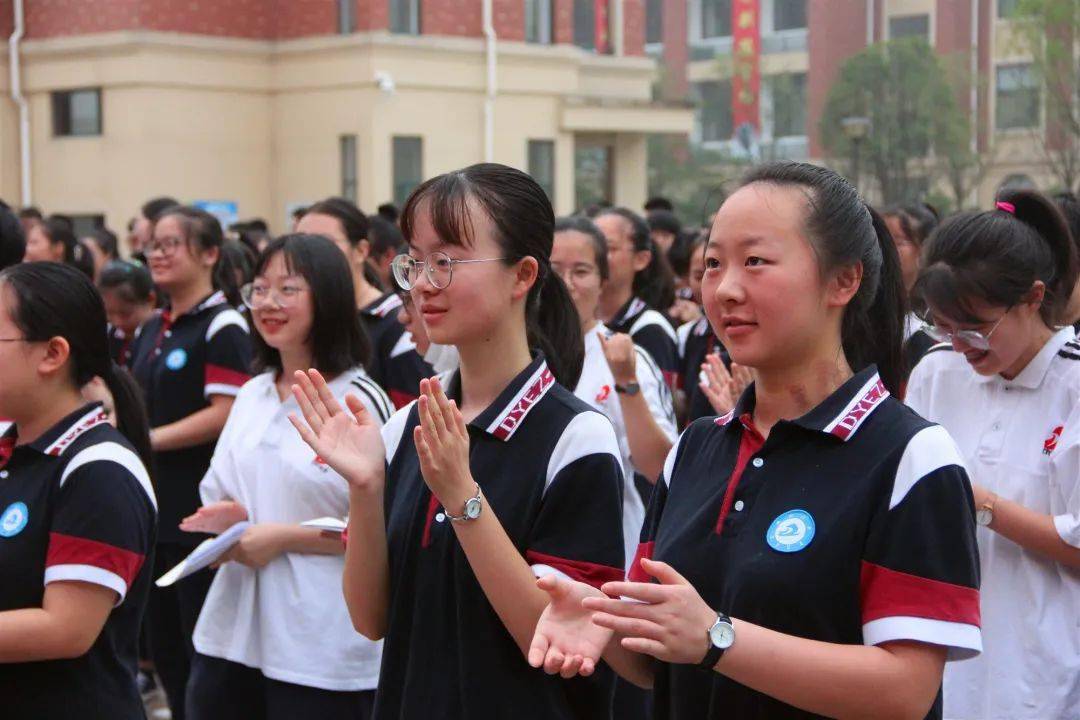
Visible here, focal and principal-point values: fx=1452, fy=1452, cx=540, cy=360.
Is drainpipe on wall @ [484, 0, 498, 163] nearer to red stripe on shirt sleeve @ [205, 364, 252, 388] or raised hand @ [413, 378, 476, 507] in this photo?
red stripe on shirt sleeve @ [205, 364, 252, 388]

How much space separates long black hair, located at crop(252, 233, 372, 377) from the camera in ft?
13.4

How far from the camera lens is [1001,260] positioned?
3.05m

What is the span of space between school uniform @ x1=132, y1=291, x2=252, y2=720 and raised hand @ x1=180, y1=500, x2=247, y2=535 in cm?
149

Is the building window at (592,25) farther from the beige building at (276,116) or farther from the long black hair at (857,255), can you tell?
the long black hair at (857,255)

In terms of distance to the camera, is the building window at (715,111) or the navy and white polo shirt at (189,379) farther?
the building window at (715,111)

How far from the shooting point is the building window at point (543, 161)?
24172 mm

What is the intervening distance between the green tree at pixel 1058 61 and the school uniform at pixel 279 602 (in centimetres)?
878

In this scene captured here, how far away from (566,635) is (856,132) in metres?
12.8

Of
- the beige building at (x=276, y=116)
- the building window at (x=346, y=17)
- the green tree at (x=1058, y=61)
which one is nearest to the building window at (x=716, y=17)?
the beige building at (x=276, y=116)

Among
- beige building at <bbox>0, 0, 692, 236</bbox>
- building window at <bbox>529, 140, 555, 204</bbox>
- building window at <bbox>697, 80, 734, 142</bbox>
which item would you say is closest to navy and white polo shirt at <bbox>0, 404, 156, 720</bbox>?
building window at <bbox>697, 80, 734, 142</bbox>

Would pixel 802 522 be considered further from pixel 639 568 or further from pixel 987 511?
pixel 987 511

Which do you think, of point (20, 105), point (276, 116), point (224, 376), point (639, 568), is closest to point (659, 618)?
point (639, 568)

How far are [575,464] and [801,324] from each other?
0.61 metres

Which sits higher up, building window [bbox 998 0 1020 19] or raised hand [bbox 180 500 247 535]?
building window [bbox 998 0 1020 19]
